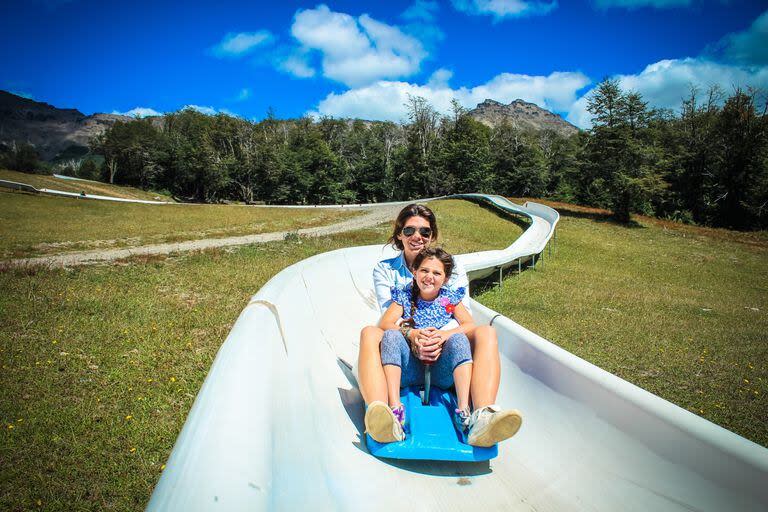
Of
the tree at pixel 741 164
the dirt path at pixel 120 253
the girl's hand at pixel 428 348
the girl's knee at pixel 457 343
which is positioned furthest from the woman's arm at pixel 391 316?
the tree at pixel 741 164

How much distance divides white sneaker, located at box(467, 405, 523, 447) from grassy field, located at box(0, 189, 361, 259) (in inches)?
478

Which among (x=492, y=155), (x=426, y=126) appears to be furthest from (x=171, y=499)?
(x=426, y=126)

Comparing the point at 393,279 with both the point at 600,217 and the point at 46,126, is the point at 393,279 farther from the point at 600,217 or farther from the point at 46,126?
the point at 46,126

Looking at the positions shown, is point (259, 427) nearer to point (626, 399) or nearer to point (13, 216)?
point (626, 399)

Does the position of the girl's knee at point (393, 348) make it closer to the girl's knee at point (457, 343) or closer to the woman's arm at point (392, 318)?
the woman's arm at point (392, 318)

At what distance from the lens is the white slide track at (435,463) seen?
131cm

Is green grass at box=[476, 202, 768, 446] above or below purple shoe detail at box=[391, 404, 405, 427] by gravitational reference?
below

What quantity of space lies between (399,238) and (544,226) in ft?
46.4

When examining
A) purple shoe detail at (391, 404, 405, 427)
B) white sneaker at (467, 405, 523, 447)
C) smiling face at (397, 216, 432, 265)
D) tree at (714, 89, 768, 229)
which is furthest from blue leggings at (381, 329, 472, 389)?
tree at (714, 89, 768, 229)

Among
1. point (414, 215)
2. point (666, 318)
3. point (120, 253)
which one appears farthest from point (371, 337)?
point (120, 253)

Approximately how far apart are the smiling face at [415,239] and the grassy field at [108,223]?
36.6ft

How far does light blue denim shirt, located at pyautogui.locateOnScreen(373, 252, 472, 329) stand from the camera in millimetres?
2988

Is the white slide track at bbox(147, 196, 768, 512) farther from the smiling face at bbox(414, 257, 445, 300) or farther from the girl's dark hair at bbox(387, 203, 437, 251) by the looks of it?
the girl's dark hair at bbox(387, 203, 437, 251)

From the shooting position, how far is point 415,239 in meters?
3.26
